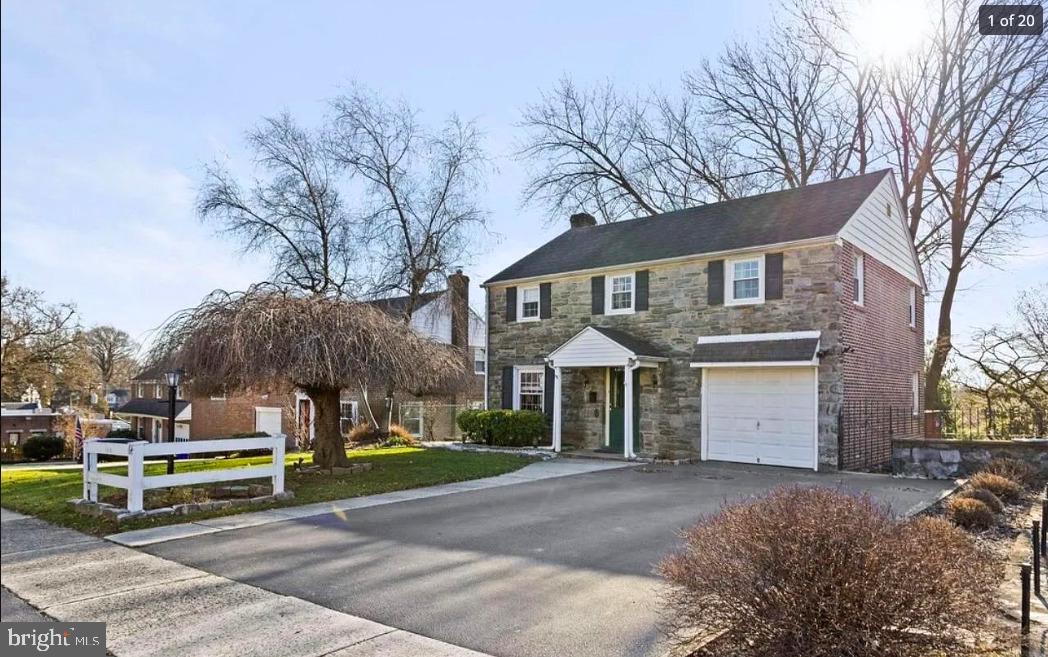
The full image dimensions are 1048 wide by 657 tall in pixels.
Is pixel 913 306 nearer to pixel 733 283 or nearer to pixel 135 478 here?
pixel 733 283

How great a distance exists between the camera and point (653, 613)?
513 cm

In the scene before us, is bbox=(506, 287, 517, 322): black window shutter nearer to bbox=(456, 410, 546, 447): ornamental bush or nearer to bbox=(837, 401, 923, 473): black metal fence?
bbox=(456, 410, 546, 447): ornamental bush

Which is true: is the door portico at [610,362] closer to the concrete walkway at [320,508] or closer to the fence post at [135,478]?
the concrete walkway at [320,508]

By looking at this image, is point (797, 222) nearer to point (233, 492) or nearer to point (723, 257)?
point (723, 257)

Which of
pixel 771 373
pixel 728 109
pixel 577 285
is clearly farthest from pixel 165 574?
pixel 728 109

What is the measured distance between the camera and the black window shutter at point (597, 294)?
19.0m

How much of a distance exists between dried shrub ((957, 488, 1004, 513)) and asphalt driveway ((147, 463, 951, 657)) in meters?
0.69

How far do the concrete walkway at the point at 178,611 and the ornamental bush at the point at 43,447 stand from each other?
21384mm

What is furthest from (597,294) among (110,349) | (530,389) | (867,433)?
(110,349)

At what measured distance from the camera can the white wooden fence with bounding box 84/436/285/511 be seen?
28.5 ft

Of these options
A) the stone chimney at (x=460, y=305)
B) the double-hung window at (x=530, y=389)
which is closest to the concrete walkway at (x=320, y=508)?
the double-hung window at (x=530, y=389)

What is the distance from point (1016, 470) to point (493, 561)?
11.1m

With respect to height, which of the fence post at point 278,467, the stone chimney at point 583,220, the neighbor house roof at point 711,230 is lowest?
the fence post at point 278,467

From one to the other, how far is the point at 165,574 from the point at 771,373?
12.9 meters
